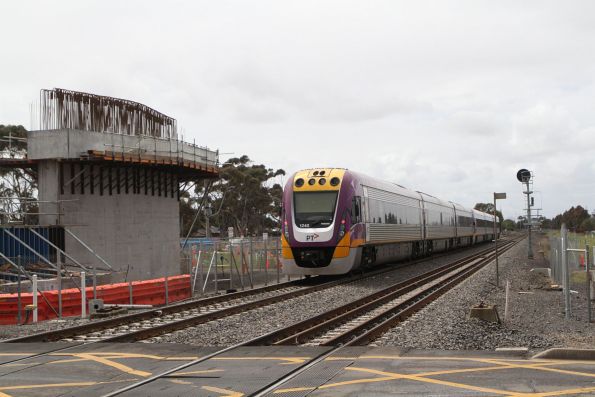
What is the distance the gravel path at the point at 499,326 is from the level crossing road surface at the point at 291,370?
3.98 feet

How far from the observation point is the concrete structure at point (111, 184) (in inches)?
1197

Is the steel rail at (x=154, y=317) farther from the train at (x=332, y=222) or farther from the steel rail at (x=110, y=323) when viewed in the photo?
the train at (x=332, y=222)

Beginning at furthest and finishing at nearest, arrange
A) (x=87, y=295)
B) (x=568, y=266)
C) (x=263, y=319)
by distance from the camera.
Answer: (x=87, y=295), (x=568, y=266), (x=263, y=319)

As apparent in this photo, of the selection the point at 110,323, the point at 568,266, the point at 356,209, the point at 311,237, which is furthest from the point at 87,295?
the point at 568,266

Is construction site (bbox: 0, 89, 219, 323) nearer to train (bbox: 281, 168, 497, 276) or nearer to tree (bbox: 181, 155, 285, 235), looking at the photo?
train (bbox: 281, 168, 497, 276)

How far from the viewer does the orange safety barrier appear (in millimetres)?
17422

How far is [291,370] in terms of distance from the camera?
877 centimetres

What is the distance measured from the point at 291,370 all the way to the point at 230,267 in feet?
48.7

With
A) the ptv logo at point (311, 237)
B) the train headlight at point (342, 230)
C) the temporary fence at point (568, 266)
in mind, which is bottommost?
the temporary fence at point (568, 266)

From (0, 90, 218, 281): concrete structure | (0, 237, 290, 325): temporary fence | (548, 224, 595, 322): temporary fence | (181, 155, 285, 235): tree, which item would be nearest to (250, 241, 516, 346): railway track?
(548, 224, 595, 322): temporary fence

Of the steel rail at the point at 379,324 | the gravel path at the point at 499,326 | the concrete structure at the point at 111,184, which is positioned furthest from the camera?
the concrete structure at the point at 111,184

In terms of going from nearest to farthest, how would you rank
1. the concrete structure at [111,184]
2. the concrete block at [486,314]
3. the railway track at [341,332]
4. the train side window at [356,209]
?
1. the railway track at [341,332]
2. the concrete block at [486,314]
3. the train side window at [356,209]
4. the concrete structure at [111,184]

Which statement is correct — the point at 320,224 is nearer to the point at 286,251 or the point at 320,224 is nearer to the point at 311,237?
the point at 311,237

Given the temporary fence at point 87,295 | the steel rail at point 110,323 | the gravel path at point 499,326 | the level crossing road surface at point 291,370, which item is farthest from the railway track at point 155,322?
the gravel path at point 499,326
